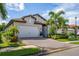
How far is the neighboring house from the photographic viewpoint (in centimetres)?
550

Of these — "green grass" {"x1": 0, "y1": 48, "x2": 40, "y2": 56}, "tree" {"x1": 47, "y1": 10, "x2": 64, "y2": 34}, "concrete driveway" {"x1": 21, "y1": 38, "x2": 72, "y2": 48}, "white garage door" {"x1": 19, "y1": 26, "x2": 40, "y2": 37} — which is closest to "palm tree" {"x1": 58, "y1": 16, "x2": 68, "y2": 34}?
"tree" {"x1": 47, "y1": 10, "x2": 64, "y2": 34}

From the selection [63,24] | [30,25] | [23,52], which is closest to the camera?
[23,52]

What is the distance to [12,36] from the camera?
5480 millimetres

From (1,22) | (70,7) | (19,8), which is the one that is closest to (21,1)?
(19,8)

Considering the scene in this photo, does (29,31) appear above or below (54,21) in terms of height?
below

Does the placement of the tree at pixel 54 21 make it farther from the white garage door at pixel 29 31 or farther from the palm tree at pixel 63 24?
the white garage door at pixel 29 31

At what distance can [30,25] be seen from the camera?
5695 mm

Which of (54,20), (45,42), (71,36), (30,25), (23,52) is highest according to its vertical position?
Answer: (54,20)

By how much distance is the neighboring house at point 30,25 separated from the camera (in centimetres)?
550

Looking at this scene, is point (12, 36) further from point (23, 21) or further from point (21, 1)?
point (21, 1)

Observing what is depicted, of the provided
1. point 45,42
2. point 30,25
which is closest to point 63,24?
point 45,42

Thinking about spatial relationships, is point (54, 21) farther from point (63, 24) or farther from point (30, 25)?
point (30, 25)

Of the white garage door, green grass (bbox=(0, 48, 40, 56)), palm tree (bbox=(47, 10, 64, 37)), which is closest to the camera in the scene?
green grass (bbox=(0, 48, 40, 56))

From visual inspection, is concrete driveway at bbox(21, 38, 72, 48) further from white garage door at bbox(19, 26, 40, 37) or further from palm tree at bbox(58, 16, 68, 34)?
palm tree at bbox(58, 16, 68, 34)
